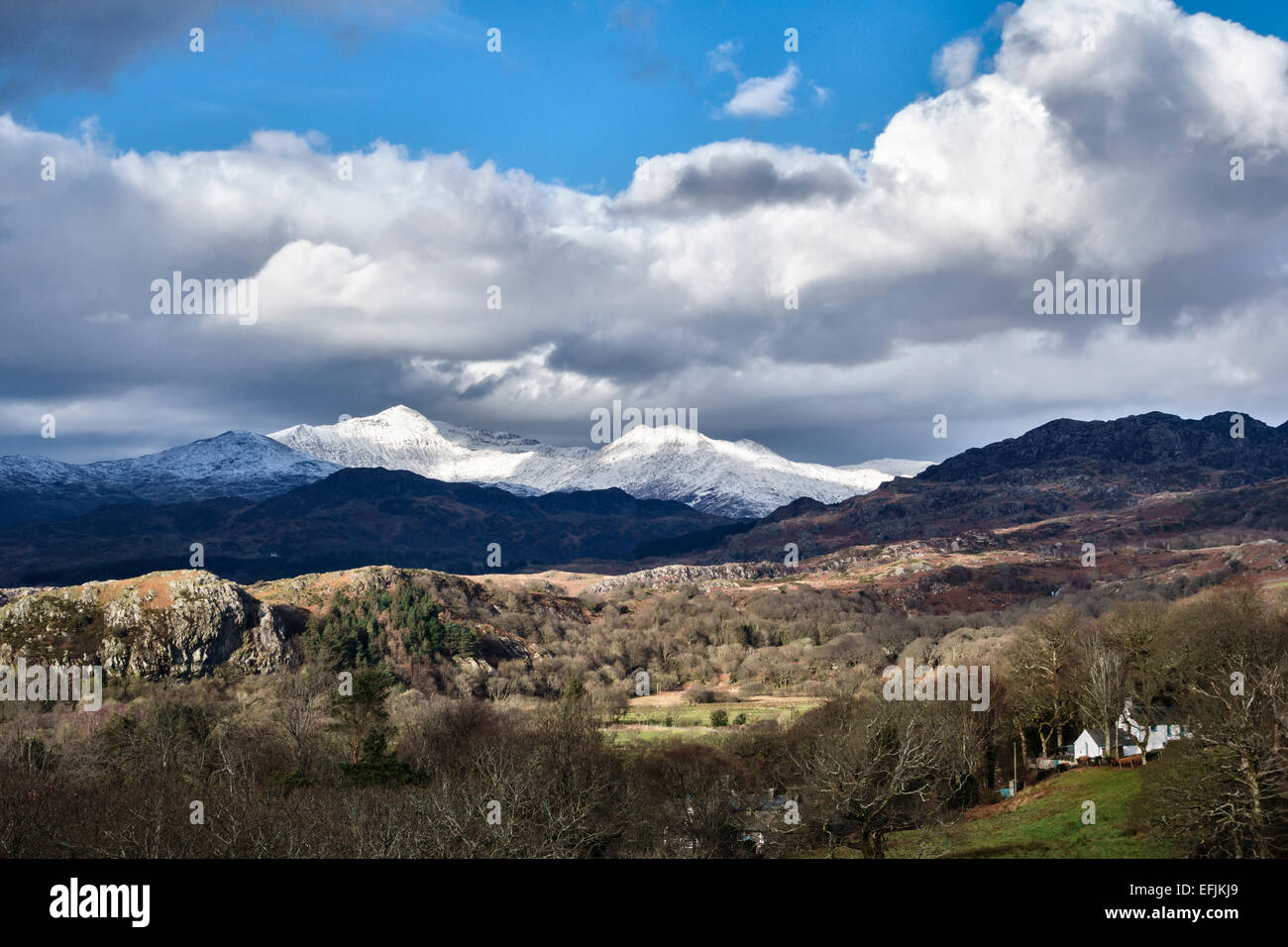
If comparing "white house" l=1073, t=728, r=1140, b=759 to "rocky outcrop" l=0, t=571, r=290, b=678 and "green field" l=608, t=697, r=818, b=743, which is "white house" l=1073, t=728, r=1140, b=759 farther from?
"rocky outcrop" l=0, t=571, r=290, b=678

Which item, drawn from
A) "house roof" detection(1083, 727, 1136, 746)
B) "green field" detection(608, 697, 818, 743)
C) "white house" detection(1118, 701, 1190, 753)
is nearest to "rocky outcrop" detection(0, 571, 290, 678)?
"green field" detection(608, 697, 818, 743)

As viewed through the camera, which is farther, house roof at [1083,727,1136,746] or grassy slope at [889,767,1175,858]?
house roof at [1083,727,1136,746]

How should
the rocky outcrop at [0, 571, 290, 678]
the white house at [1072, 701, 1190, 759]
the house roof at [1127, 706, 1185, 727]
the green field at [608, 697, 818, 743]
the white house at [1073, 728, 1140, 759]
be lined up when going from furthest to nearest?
1. the rocky outcrop at [0, 571, 290, 678]
2. the green field at [608, 697, 818, 743]
3. the house roof at [1127, 706, 1185, 727]
4. the white house at [1073, 728, 1140, 759]
5. the white house at [1072, 701, 1190, 759]

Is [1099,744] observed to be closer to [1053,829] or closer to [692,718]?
[1053,829]

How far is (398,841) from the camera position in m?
44.8

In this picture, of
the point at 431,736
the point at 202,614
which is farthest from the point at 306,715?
the point at 202,614

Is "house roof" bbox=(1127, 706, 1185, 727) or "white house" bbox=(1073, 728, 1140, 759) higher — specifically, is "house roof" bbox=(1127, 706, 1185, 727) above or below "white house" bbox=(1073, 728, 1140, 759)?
above

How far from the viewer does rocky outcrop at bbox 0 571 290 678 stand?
16675 cm

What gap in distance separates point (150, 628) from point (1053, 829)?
170 m

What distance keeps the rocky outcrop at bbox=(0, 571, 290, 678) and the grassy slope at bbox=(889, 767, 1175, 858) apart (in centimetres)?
15200

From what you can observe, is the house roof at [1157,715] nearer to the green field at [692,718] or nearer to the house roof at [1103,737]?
the house roof at [1103,737]

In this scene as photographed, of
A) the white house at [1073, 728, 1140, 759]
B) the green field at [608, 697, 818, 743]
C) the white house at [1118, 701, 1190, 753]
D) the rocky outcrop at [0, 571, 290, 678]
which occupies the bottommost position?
the green field at [608, 697, 818, 743]

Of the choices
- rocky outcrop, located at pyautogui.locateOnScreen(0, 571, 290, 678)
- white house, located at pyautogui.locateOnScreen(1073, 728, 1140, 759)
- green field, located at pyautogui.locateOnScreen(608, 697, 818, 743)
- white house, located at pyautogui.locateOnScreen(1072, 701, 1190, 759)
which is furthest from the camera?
rocky outcrop, located at pyautogui.locateOnScreen(0, 571, 290, 678)
